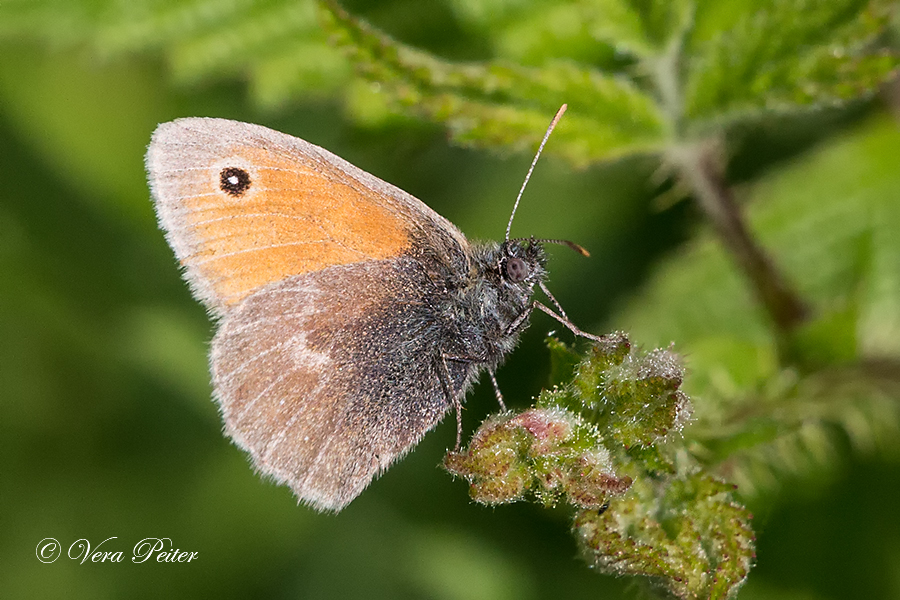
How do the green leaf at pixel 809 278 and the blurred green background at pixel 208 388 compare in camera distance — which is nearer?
the green leaf at pixel 809 278

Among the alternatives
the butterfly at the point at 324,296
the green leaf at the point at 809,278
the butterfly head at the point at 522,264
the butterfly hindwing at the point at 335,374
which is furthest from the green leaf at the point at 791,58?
the butterfly hindwing at the point at 335,374

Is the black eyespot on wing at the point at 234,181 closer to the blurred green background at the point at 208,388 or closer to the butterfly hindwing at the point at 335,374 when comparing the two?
the butterfly hindwing at the point at 335,374

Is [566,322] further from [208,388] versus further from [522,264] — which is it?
[208,388]

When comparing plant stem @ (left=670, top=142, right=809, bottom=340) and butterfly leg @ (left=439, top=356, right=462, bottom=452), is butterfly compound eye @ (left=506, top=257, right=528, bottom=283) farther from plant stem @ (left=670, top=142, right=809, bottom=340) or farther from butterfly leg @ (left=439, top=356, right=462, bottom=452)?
plant stem @ (left=670, top=142, right=809, bottom=340)

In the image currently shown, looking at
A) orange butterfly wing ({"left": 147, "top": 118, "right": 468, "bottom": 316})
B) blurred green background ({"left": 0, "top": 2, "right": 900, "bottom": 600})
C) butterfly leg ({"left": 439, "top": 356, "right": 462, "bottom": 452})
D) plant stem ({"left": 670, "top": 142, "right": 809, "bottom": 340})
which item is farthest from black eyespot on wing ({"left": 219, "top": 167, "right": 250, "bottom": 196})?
plant stem ({"left": 670, "top": 142, "right": 809, "bottom": 340})

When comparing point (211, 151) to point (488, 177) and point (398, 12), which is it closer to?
point (398, 12)

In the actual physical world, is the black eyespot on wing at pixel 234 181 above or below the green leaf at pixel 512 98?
below

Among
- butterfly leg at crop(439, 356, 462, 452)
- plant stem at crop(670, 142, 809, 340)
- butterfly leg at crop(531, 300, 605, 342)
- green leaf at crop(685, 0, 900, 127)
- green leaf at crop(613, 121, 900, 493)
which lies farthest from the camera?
green leaf at crop(613, 121, 900, 493)
